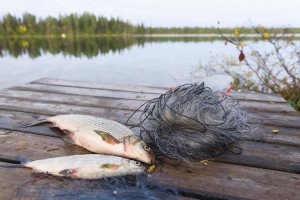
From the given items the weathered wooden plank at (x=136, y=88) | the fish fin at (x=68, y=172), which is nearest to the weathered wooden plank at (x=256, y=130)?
the fish fin at (x=68, y=172)

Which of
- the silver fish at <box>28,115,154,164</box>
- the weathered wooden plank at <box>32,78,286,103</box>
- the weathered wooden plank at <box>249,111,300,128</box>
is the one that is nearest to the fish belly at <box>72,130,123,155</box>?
the silver fish at <box>28,115,154,164</box>

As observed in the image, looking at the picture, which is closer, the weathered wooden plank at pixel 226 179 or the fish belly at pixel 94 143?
the weathered wooden plank at pixel 226 179

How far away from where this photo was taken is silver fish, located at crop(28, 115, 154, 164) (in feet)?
6.20

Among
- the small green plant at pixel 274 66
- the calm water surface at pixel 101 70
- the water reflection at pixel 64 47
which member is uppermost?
the small green plant at pixel 274 66

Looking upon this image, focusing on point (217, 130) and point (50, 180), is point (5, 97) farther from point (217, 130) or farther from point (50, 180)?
point (217, 130)

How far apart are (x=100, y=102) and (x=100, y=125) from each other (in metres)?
1.28

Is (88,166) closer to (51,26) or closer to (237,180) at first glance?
(237,180)

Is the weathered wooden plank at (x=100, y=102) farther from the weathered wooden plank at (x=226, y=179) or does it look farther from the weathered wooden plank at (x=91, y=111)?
the weathered wooden plank at (x=226, y=179)

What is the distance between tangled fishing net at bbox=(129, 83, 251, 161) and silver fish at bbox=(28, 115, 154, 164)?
14cm

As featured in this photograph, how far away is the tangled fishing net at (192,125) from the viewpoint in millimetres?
1965

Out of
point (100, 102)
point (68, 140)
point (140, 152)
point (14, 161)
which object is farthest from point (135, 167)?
point (100, 102)

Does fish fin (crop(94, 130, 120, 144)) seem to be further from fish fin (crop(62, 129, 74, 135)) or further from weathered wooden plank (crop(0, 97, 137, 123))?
weathered wooden plank (crop(0, 97, 137, 123))

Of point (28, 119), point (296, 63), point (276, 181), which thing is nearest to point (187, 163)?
point (276, 181)

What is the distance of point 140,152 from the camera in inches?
73.7
